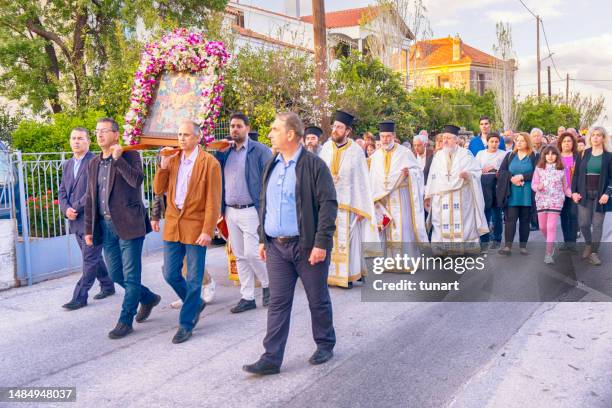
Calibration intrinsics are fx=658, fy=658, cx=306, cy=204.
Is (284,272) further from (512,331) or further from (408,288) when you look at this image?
(408,288)

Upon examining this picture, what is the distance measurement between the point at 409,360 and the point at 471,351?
1.88 feet

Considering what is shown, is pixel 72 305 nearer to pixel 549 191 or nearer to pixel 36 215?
pixel 36 215

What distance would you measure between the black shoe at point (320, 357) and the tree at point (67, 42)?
560 inches

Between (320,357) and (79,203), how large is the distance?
11.3 ft

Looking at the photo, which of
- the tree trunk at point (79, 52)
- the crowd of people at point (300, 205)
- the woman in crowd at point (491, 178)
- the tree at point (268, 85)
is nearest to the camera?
the crowd of people at point (300, 205)

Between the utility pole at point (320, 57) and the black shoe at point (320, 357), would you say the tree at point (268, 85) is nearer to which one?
the utility pole at point (320, 57)

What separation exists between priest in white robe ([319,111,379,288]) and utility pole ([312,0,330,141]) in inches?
302

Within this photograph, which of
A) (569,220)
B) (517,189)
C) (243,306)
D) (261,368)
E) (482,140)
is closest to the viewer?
(261,368)

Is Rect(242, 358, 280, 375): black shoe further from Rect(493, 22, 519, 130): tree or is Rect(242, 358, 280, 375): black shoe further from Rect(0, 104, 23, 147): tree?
Rect(493, 22, 519, 130): tree

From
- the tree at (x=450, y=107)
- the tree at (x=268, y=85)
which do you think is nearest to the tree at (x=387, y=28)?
the tree at (x=450, y=107)

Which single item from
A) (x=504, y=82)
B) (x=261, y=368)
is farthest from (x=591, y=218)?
(x=504, y=82)

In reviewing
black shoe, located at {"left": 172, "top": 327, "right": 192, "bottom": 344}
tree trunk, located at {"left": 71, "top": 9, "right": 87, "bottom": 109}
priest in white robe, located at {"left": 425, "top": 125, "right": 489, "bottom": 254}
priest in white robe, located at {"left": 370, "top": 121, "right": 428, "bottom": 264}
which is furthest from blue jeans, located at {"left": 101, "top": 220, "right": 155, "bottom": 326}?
tree trunk, located at {"left": 71, "top": 9, "right": 87, "bottom": 109}

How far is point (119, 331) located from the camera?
19.4 feet

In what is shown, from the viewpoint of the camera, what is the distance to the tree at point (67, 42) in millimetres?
18641
